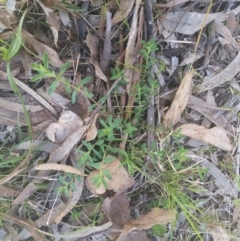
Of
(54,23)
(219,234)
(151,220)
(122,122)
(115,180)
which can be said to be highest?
(54,23)

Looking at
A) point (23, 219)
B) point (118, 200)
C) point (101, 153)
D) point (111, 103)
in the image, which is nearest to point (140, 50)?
point (111, 103)

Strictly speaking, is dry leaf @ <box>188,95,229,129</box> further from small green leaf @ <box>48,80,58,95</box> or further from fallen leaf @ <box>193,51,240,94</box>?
small green leaf @ <box>48,80,58,95</box>

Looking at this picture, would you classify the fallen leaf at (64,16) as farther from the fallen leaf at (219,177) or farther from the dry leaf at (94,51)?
the fallen leaf at (219,177)

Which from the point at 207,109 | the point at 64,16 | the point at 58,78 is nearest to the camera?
the point at 58,78

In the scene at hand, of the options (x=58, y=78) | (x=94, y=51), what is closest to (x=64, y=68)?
(x=58, y=78)

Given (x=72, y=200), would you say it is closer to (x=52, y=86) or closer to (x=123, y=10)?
(x=52, y=86)

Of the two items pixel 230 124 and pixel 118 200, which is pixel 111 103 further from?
pixel 230 124

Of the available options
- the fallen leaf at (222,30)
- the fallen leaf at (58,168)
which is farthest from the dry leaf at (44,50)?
the fallen leaf at (222,30)

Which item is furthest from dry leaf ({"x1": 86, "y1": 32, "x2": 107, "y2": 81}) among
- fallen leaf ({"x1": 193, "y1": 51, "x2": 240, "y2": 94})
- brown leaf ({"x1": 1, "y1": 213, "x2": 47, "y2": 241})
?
brown leaf ({"x1": 1, "y1": 213, "x2": 47, "y2": 241})
